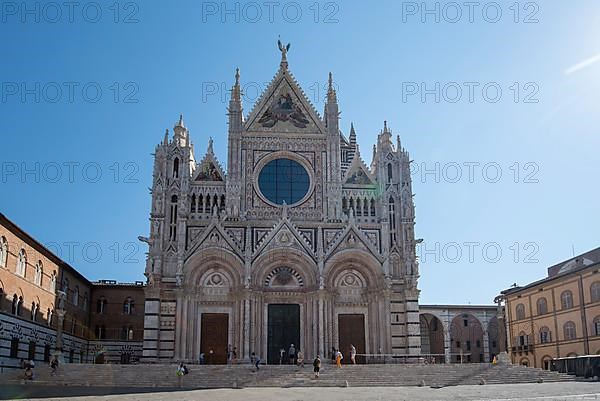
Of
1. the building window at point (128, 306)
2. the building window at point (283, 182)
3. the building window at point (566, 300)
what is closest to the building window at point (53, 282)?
the building window at point (128, 306)

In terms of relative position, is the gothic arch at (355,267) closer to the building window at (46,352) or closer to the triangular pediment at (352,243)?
the triangular pediment at (352,243)

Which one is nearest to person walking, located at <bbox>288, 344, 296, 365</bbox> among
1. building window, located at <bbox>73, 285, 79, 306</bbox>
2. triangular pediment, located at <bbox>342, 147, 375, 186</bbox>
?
triangular pediment, located at <bbox>342, 147, 375, 186</bbox>

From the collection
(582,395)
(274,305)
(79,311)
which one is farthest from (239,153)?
(582,395)

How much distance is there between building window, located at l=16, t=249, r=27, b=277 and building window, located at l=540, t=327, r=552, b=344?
36690 millimetres

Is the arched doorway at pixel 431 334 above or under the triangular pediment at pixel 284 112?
under

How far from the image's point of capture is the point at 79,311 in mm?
50094

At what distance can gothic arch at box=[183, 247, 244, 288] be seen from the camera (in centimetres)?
4100

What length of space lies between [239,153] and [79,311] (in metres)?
18.3

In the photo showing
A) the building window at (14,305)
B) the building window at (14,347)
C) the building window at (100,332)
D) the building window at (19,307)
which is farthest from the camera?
the building window at (100,332)

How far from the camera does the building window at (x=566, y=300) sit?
46.6m

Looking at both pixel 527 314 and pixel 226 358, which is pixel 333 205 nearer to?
pixel 226 358

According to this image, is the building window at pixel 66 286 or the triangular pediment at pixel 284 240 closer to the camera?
the triangular pediment at pixel 284 240

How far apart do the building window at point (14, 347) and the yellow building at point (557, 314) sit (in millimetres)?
35953

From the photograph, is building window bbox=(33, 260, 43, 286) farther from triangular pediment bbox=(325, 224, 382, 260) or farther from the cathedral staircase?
triangular pediment bbox=(325, 224, 382, 260)
